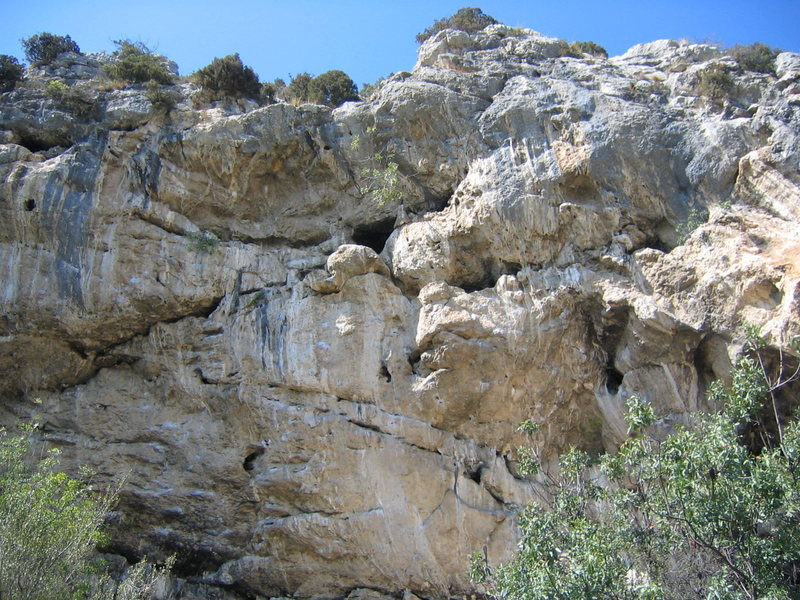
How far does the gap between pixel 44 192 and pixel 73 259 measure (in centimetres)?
136

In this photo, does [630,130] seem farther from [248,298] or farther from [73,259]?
[73,259]

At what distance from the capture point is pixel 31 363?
13281 mm

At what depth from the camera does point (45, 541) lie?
9578mm

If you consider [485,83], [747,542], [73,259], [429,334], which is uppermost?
Result: [485,83]

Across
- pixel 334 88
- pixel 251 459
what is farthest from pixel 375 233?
pixel 251 459

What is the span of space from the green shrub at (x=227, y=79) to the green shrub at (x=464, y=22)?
17.9 feet

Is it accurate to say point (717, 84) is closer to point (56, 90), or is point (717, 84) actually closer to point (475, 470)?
point (475, 470)

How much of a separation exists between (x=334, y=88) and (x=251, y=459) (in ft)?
29.6

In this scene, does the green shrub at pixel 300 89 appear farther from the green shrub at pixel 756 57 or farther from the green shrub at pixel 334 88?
the green shrub at pixel 756 57

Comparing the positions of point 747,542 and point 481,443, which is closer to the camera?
point 747,542

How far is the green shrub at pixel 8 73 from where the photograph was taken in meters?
15.3

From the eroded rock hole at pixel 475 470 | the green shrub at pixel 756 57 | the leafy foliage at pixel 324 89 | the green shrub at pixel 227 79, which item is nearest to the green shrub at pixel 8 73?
the green shrub at pixel 227 79

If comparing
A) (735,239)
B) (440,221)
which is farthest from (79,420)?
(735,239)

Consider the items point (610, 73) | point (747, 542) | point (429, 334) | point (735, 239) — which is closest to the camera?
point (747, 542)
